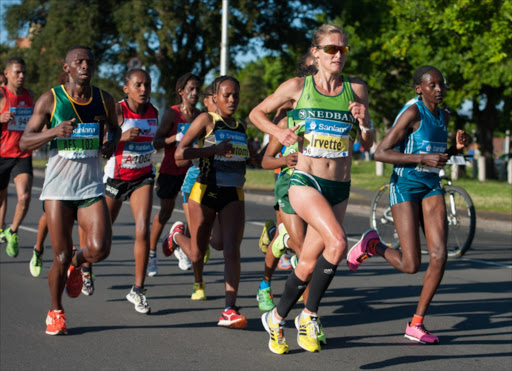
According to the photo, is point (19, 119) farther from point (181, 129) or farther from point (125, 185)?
point (125, 185)

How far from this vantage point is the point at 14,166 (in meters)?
9.77

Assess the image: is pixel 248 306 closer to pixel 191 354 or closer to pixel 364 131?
pixel 191 354

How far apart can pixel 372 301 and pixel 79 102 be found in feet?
10.7

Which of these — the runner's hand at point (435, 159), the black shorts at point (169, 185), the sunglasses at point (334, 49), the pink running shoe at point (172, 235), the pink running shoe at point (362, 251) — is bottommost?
the pink running shoe at point (172, 235)

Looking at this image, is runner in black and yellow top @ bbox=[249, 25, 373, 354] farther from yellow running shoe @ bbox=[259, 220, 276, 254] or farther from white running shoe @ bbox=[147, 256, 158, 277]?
white running shoe @ bbox=[147, 256, 158, 277]

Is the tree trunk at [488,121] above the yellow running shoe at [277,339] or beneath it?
above

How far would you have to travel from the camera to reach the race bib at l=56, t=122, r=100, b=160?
596 cm

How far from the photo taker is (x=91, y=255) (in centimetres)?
603

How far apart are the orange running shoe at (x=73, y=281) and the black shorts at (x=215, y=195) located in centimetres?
111

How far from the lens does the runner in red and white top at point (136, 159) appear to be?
722 cm

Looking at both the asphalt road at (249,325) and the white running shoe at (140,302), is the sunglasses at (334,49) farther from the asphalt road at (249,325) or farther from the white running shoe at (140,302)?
the white running shoe at (140,302)

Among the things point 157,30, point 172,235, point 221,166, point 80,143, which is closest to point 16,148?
point 172,235

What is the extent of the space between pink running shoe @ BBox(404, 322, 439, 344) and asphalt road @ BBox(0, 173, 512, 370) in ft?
0.19

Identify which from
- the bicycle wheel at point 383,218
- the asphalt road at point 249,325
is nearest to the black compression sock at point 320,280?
the asphalt road at point 249,325
